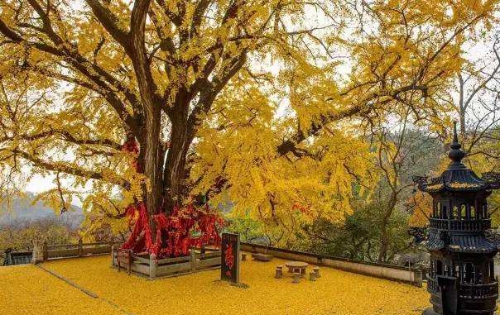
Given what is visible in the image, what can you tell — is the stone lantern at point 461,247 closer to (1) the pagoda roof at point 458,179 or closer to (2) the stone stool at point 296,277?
(1) the pagoda roof at point 458,179

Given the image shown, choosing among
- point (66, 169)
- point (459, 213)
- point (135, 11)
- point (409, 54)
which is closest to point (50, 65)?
point (66, 169)

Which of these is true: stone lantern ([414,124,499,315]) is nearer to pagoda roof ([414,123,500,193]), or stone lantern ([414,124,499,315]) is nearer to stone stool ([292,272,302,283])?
pagoda roof ([414,123,500,193])

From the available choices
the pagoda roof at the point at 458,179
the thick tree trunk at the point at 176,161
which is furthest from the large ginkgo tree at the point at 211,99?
the pagoda roof at the point at 458,179

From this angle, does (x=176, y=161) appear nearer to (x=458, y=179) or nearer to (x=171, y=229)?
(x=171, y=229)

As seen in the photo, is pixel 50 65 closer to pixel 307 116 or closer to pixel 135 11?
pixel 135 11

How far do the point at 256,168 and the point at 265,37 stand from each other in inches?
161

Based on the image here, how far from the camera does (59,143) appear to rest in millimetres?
14625

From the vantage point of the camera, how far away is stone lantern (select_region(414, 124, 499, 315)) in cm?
651

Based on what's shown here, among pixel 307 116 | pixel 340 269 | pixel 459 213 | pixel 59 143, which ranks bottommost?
pixel 340 269

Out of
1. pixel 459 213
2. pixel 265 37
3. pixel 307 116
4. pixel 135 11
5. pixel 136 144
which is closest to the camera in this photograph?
pixel 459 213

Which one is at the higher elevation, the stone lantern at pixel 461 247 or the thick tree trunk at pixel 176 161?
the thick tree trunk at pixel 176 161

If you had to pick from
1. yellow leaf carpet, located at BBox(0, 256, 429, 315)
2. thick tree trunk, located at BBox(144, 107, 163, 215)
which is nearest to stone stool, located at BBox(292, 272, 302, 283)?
yellow leaf carpet, located at BBox(0, 256, 429, 315)

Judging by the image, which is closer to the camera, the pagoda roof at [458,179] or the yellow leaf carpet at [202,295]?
the pagoda roof at [458,179]

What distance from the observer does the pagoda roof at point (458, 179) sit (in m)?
6.72
